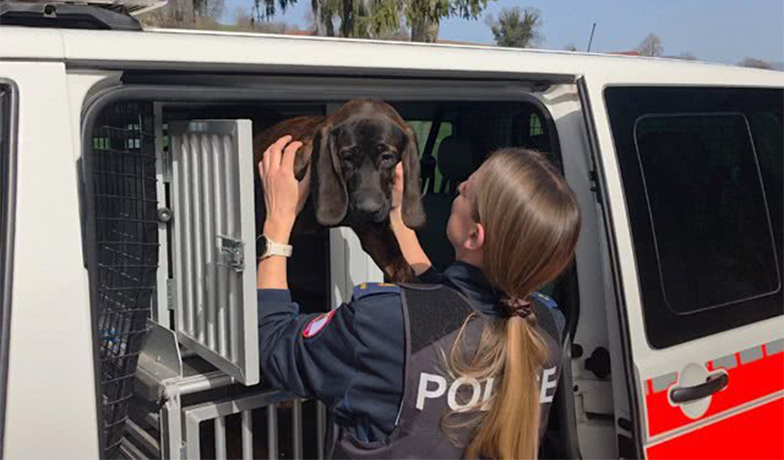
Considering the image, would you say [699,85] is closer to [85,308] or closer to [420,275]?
[420,275]

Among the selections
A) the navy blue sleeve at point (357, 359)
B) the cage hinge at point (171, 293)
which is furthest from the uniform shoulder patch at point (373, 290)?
the cage hinge at point (171, 293)

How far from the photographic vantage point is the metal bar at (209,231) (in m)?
1.97

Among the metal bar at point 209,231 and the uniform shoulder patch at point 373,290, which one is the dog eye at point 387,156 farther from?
the uniform shoulder patch at point 373,290

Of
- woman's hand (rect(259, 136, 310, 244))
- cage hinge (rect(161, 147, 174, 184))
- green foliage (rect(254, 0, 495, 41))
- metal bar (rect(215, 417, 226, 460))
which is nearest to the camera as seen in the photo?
woman's hand (rect(259, 136, 310, 244))

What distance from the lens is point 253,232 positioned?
1851 millimetres

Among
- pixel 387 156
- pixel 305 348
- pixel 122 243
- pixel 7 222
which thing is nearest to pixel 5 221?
pixel 7 222

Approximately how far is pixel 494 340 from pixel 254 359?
553 millimetres

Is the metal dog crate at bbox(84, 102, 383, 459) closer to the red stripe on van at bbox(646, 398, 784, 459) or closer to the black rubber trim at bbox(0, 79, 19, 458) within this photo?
the black rubber trim at bbox(0, 79, 19, 458)

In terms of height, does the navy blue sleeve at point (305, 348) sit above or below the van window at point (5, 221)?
below

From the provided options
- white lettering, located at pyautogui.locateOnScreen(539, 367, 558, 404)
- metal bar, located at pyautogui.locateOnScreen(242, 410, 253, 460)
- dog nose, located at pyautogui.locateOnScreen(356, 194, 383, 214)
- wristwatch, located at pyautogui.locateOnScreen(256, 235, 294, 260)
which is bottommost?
metal bar, located at pyautogui.locateOnScreen(242, 410, 253, 460)

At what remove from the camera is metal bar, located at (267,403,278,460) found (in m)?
2.11

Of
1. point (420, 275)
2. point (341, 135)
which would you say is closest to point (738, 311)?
point (420, 275)

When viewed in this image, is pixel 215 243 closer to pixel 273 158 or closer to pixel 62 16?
pixel 273 158

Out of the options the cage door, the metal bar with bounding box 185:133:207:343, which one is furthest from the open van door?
the metal bar with bounding box 185:133:207:343
